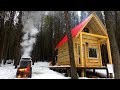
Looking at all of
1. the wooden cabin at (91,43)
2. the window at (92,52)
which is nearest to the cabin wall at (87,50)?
the wooden cabin at (91,43)

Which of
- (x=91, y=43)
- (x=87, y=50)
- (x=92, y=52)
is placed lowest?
(x=92, y=52)

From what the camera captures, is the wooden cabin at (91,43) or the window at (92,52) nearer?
the wooden cabin at (91,43)

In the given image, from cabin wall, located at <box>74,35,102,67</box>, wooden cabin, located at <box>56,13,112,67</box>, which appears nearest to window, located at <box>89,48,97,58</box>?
wooden cabin, located at <box>56,13,112,67</box>

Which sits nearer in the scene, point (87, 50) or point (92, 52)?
point (87, 50)

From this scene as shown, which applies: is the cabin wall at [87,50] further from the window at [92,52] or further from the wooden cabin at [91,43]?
the window at [92,52]

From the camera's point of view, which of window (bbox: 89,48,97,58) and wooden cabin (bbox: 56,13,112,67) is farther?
window (bbox: 89,48,97,58)

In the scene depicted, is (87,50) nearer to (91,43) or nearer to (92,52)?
(92,52)

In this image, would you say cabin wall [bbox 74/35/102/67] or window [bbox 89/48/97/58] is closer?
cabin wall [bbox 74/35/102/67]

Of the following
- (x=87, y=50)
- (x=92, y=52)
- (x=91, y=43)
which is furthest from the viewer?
(x=92, y=52)

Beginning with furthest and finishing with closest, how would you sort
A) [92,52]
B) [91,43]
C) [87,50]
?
[92,52]
[91,43]
[87,50]

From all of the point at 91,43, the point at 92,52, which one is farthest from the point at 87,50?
the point at 91,43

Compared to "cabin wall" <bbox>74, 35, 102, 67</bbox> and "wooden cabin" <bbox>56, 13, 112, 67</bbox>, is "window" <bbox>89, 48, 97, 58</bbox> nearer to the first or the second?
"wooden cabin" <bbox>56, 13, 112, 67</bbox>

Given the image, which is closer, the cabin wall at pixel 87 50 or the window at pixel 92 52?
the cabin wall at pixel 87 50
